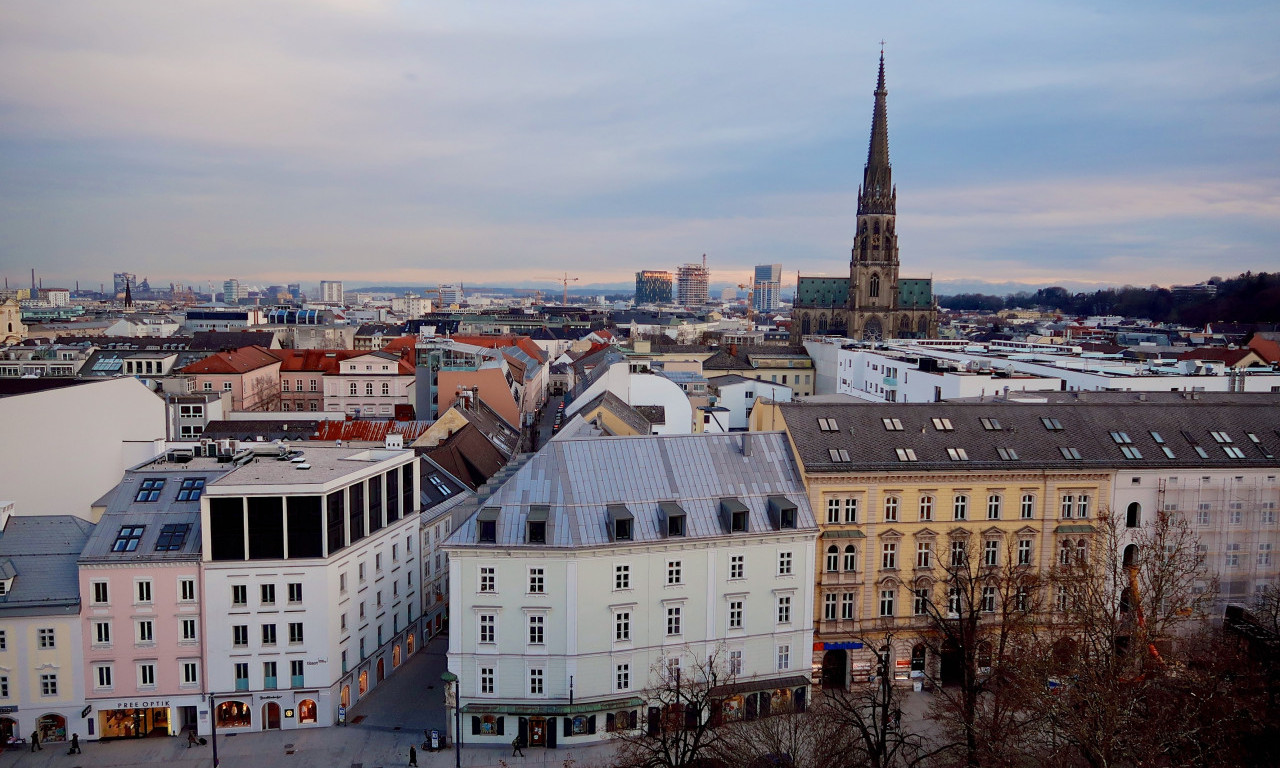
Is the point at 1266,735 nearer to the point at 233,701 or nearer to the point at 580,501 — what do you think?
the point at 580,501

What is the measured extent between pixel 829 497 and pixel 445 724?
22.2 meters

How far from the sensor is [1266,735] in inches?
1494

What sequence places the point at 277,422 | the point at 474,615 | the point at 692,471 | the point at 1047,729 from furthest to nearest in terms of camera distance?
the point at 277,422
the point at 692,471
the point at 474,615
the point at 1047,729

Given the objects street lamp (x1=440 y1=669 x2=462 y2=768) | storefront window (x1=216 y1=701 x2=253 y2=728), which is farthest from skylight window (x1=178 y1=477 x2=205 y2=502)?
street lamp (x1=440 y1=669 x2=462 y2=768)

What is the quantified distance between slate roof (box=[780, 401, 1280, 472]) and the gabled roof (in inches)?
2873

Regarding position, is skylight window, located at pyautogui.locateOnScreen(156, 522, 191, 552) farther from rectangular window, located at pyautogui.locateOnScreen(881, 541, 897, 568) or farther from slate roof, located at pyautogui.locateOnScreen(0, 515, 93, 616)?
rectangular window, located at pyautogui.locateOnScreen(881, 541, 897, 568)

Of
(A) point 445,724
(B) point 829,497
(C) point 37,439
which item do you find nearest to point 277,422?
(C) point 37,439

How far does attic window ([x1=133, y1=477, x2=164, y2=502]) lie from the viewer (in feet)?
146

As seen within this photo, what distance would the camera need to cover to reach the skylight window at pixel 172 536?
139 feet

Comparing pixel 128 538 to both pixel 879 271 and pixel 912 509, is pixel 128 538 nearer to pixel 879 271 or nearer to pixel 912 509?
pixel 912 509

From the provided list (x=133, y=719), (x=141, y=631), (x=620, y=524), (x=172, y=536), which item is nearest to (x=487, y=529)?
(x=620, y=524)

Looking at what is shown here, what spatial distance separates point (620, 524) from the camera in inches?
1652

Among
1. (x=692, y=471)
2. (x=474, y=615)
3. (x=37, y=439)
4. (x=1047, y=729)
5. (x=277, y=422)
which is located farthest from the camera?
(x=277, y=422)

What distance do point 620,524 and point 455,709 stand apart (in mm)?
11231
